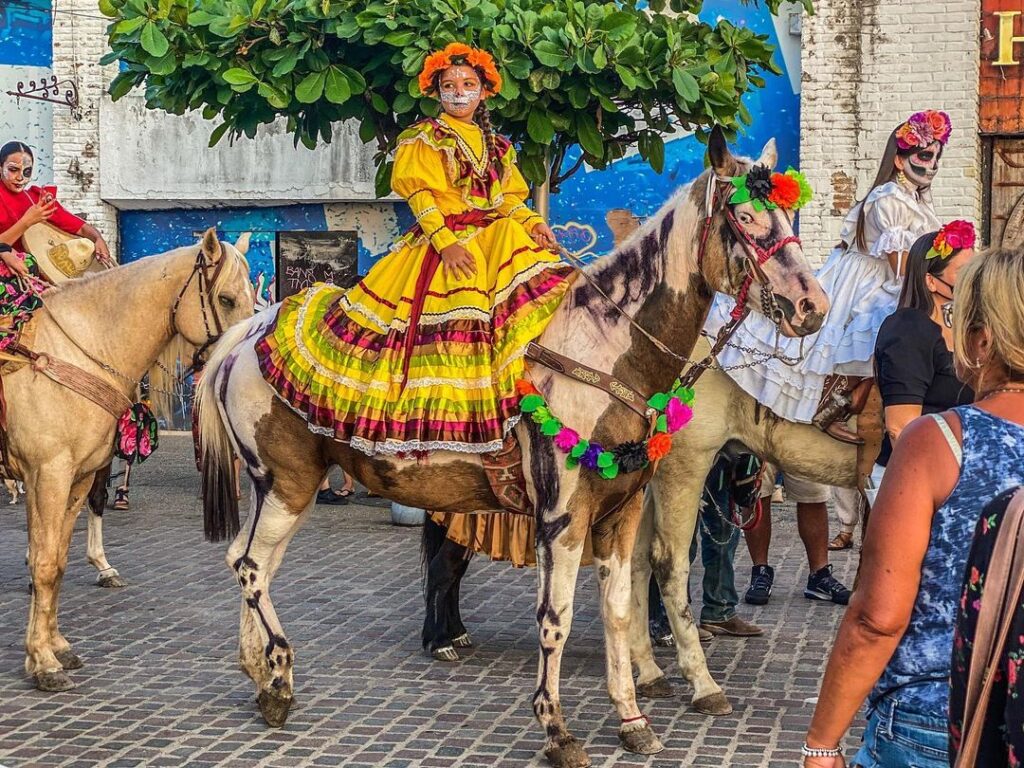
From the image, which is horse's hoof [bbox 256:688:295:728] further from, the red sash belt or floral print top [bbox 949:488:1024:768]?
floral print top [bbox 949:488:1024:768]

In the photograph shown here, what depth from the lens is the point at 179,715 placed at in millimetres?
6102

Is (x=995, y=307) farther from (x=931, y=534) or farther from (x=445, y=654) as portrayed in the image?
(x=445, y=654)

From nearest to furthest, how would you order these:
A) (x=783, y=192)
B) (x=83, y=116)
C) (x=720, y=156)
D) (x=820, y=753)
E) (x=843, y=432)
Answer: (x=820, y=753) → (x=783, y=192) → (x=720, y=156) → (x=843, y=432) → (x=83, y=116)

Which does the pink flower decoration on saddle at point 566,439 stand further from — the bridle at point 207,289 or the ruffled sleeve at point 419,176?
the bridle at point 207,289

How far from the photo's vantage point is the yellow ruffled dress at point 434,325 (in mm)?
5645

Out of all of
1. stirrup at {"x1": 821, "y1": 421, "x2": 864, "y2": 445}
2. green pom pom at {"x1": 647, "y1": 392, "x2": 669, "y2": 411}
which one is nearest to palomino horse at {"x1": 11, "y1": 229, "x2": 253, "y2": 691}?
green pom pom at {"x1": 647, "y1": 392, "x2": 669, "y2": 411}

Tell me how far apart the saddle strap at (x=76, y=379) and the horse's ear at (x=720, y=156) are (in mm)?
3469

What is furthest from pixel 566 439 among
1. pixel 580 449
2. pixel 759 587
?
pixel 759 587

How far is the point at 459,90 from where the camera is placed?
6059mm

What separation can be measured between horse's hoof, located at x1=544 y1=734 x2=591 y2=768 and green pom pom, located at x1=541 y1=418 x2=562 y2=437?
124 cm

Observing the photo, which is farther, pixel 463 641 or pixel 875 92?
pixel 875 92

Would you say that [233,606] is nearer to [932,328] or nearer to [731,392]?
[731,392]

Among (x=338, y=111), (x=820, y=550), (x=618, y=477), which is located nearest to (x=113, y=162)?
(x=338, y=111)

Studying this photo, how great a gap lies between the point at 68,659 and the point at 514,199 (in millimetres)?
3347
